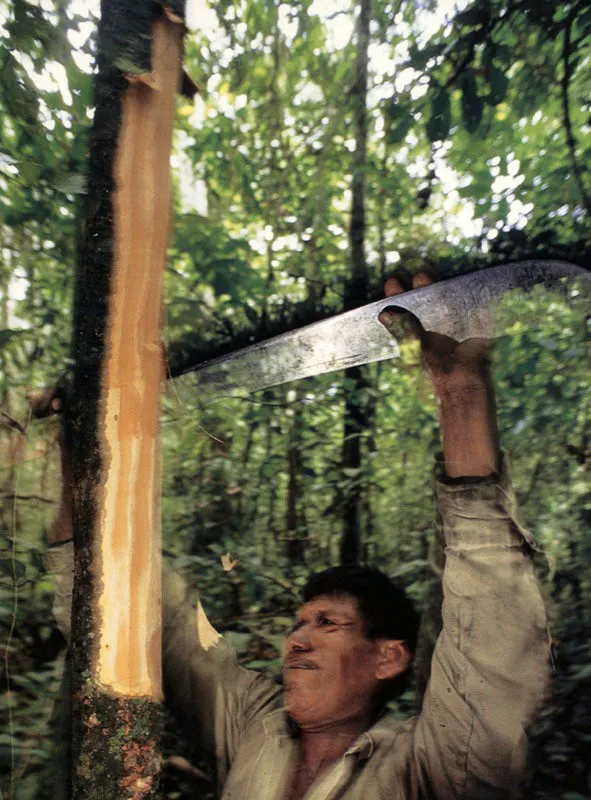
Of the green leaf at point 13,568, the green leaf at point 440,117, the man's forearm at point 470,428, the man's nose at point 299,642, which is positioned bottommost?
the man's nose at point 299,642

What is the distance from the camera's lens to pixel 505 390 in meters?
1.50

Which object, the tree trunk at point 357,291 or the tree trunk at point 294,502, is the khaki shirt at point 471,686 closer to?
the tree trunk at point 357,291

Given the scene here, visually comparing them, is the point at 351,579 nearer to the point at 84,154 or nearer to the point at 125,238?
the point at 125,238

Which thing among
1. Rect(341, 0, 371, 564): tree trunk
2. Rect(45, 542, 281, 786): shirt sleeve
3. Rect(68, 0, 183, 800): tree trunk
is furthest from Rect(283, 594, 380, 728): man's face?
Rect(341, 0, 371, 564): tree trunk

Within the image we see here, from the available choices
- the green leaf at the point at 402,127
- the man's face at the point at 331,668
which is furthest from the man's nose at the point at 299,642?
the green leaf at the point at 402,127

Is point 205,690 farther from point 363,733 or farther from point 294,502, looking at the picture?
point 294,502

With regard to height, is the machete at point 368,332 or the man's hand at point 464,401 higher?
the machete at point 368,332

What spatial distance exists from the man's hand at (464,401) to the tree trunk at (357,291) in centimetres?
22

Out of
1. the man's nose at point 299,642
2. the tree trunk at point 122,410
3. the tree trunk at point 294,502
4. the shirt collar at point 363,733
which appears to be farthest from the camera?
the tree trunk at point 294,502

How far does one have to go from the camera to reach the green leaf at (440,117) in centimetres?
136

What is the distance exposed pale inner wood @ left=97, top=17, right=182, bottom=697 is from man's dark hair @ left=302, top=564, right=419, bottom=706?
395mm

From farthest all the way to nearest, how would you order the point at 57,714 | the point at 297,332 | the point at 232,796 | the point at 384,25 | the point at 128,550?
1. the point at 384,25
2. the point at 57,714
3. the point at 297,332
4. the point at 232,796
5. the point at 128,550

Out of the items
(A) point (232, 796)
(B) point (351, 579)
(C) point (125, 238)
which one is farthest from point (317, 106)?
(A) point (232, 796)

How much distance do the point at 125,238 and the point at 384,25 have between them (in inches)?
39.1
